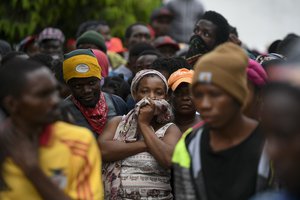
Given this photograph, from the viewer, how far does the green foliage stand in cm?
1241

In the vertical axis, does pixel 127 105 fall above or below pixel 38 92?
below

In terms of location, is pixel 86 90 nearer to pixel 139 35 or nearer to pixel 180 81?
pixel 180 81

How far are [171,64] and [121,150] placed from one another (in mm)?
1803

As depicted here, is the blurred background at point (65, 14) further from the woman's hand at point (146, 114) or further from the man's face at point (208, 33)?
the woman's hand at point (146, 114)

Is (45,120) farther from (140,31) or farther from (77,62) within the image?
(140,31)

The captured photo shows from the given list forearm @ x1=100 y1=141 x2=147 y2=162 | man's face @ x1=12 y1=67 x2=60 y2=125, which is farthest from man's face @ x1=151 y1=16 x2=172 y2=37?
man's face @ x1=12 y1=67 x2=60 y2=125

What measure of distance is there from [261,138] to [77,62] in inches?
93.5

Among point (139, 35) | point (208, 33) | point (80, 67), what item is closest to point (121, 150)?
point (80, 67)

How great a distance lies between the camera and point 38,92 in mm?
3979

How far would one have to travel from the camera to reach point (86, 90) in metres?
6.09

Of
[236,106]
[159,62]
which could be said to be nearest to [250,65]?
[236,106]

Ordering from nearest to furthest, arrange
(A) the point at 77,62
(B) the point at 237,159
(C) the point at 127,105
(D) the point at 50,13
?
(B) the point at 237,159 → (A) the point at 77,62 → (C) the point at 127,105 → (D) the point at 50,13

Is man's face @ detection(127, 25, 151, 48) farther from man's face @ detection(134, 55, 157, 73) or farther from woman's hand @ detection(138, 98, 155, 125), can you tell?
woman's hand @ detection(138, 98, 155, 125)

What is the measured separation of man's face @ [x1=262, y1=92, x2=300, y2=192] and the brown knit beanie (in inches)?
29.9
